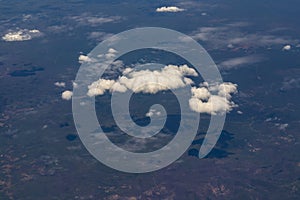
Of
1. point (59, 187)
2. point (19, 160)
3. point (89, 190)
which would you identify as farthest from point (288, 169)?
point (19, 160)

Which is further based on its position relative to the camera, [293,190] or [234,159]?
[234,159]

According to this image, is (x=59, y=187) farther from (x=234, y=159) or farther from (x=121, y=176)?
(x=234, y=159)

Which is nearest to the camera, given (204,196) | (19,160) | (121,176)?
(204,196)

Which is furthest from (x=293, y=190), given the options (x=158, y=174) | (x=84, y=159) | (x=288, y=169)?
(x=84, y=159)

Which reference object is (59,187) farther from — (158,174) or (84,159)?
(158,174)

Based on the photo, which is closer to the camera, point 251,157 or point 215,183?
point 215,183

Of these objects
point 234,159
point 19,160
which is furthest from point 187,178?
point 19,160

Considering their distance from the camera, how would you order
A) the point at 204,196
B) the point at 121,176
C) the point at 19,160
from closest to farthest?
the point at 204,196
the point at 121,176
the point at 19,160

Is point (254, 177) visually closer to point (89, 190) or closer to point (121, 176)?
point (121, 176)
